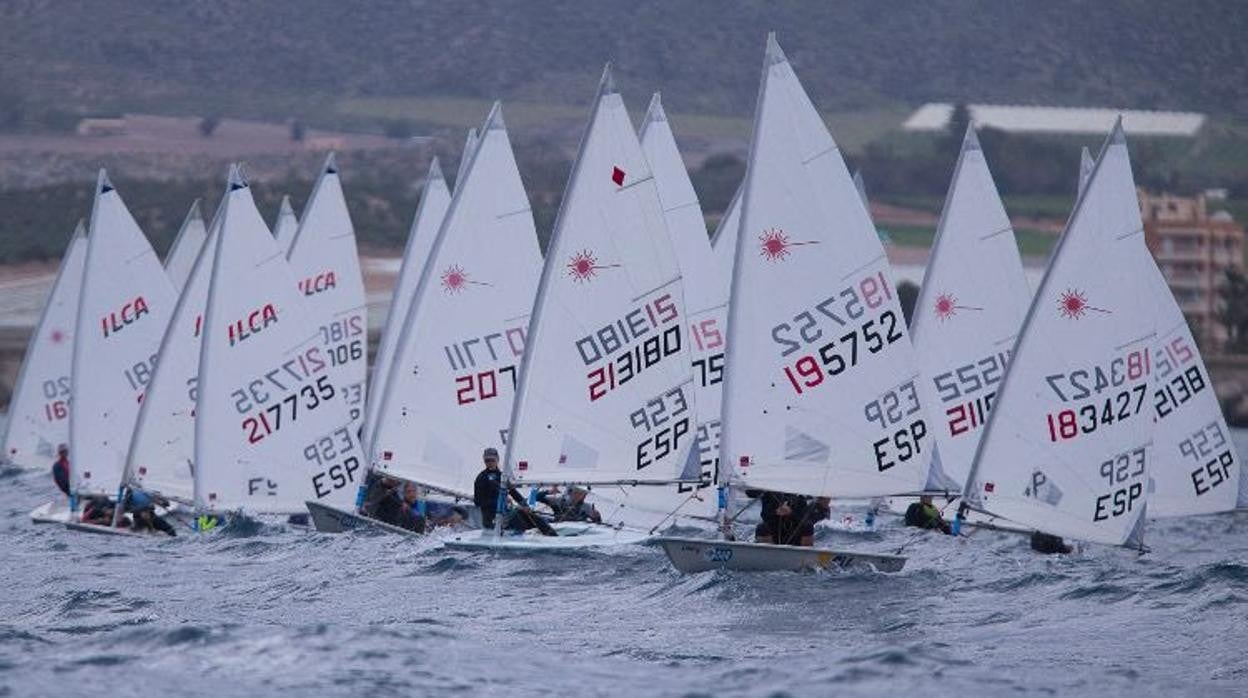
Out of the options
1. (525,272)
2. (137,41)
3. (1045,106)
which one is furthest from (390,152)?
(525,272)

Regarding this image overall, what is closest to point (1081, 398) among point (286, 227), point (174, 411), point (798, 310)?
point (798, 310)

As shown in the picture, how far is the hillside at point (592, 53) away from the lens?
65250mm

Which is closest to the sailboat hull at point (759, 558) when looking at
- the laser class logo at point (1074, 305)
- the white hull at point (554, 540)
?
the white hull at point (554, 540)

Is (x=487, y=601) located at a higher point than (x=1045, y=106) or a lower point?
lower

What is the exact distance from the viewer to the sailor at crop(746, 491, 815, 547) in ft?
74.1

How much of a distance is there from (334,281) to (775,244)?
9.62m

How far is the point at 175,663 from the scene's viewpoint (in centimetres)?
1747

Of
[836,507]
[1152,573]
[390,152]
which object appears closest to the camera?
[1152,573]

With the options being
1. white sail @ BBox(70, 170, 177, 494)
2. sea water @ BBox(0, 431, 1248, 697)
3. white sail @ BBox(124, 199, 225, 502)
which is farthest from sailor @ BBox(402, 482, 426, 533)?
white sail @ BBox(70, 170, 177, 494)

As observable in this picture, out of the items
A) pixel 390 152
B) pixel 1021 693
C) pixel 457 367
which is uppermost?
pixel 390 152

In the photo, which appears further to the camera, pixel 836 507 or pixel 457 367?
pixel 836 507

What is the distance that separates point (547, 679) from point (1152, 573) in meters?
9.31

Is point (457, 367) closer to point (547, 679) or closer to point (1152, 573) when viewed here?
point (1152, 573)

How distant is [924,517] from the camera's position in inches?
1040
